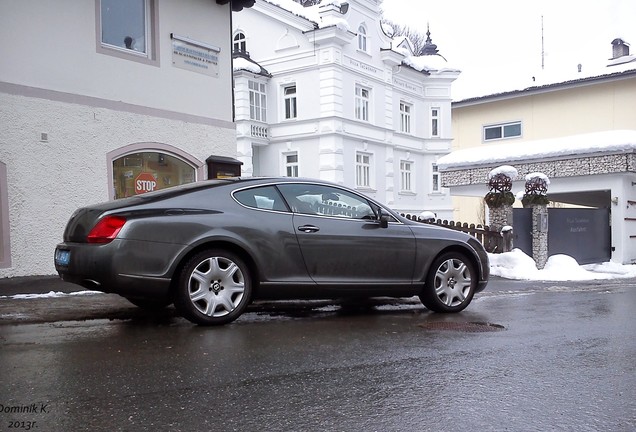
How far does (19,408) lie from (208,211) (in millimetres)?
2804

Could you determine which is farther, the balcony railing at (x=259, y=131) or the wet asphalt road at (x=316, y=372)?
the balcony railing at (x=259, y=131)

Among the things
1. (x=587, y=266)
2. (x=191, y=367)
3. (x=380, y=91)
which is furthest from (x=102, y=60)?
(x=380, y=91)

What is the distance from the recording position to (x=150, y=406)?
3.44 m

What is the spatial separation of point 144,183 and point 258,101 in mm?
17314

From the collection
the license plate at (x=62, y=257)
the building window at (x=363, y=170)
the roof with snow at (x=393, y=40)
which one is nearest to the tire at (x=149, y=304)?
the license plate at (x=62, y=257)

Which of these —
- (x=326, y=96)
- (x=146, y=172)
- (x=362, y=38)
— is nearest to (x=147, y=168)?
(x=146, y=172)

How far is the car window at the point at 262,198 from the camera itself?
616cm

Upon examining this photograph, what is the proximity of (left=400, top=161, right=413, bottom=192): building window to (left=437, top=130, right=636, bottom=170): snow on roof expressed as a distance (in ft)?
42.4

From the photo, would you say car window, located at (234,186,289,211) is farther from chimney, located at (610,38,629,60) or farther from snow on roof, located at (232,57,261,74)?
chimney, located at (610,38,629,60)

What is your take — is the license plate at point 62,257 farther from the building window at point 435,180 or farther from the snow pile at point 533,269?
the building window at point 435,180

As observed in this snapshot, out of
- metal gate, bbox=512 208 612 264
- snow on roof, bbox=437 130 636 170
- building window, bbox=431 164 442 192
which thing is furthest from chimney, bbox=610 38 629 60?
metal gate, bbox=512 208 612 264

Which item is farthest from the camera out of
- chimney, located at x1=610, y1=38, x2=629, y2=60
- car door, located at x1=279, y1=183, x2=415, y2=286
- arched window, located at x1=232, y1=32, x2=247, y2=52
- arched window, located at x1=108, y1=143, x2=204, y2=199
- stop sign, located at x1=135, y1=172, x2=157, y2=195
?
chimney, located at x1=610, y1=38, x2=629, y2=60

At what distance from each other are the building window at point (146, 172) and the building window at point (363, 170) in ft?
54.9

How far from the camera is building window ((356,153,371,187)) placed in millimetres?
28750
